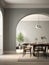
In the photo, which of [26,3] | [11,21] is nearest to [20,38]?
[11,21]

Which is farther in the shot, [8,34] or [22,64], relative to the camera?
[8,34]

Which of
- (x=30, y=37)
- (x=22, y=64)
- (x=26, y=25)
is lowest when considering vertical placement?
(x=22, y=64)

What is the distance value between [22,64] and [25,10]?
203 inches

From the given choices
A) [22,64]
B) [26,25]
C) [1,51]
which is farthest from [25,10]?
[26,25]

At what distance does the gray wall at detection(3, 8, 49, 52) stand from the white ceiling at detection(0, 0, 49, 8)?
1.45 ft

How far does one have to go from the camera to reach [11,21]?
38.8ft

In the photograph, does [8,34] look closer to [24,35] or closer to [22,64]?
[22,64]

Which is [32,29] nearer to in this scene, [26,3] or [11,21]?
[11,21]

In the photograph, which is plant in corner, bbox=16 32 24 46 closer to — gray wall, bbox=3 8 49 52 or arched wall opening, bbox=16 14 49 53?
arched wall opening, bbox=16 14 49 53

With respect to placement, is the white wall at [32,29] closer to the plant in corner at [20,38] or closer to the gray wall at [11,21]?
the plant in corner at [20,38]

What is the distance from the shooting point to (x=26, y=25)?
17984 mm

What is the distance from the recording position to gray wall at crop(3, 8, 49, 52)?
38.4 feet

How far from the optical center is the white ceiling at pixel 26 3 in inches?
410

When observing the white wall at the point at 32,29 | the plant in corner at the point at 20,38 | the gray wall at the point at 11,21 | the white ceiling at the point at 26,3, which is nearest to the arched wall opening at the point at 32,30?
the white wall at the point at 32,29
